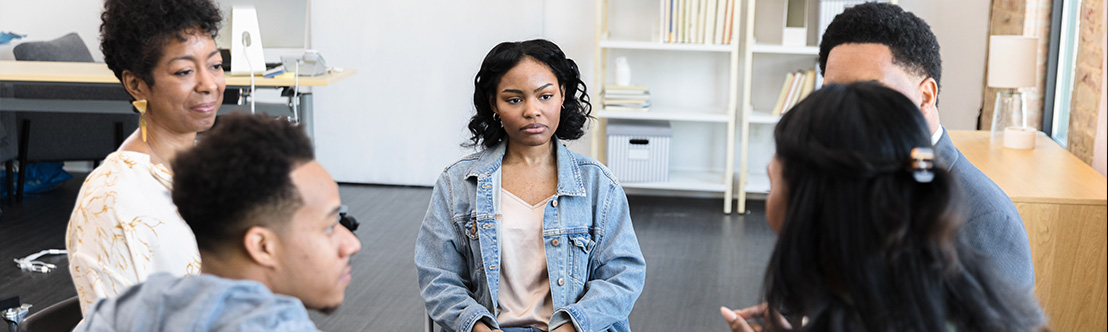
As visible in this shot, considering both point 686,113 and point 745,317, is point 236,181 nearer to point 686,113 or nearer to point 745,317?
point 745,317

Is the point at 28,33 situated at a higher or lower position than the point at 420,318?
higher

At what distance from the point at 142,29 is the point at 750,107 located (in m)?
3.69

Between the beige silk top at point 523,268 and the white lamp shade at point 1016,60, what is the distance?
224 cm

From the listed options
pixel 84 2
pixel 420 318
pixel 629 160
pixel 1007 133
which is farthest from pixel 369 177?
pixel 1007 133

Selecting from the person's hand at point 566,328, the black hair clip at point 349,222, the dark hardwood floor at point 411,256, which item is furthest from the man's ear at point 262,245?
the black hair clip at point 349,222

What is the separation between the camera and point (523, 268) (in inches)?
77.8

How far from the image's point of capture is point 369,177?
5496mm

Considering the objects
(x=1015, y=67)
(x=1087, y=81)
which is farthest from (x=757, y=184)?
(x=1087, y=81)

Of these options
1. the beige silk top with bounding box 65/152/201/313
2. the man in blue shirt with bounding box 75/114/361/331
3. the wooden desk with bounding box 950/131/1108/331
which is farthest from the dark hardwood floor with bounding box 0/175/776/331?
the man in blue shirt with bounding box 75/114/361/331

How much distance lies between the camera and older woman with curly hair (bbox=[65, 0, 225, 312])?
1.51m

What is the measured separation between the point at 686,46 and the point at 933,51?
114 inches

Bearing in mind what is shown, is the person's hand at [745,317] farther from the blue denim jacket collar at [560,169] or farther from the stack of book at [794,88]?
the stack of book at [794,88]

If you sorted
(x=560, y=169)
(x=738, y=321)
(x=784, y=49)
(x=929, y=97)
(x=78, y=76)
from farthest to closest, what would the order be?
(x=784, y=49) < (x=78, y=76) < (x=560, y=169) < (x=929, y=97) < (x=738, y=321)

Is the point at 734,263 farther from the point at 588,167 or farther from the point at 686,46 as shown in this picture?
the point at 588,167
